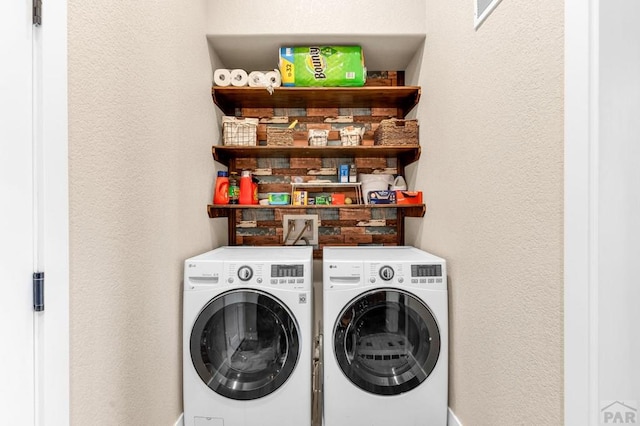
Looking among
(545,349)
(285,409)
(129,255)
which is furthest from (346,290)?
(129,255)

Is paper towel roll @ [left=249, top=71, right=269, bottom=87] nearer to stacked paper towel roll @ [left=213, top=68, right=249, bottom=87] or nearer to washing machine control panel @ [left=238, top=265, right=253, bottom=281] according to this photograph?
stacked paper towel roll @ [left=213, top=68, right=249, bottom=87]

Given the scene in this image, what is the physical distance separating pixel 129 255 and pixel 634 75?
169 cm

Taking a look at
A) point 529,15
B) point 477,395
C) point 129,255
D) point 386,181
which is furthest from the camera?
point 386,181

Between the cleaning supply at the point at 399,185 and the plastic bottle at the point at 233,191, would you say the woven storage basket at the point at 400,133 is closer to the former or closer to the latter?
the cleaning supply at the point at 399,185

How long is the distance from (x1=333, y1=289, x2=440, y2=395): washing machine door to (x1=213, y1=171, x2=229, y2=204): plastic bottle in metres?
1.15

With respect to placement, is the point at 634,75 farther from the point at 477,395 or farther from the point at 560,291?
the point at 477,395

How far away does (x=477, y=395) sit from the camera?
4.83 feet

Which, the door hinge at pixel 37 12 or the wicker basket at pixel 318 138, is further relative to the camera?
the wicker basket at pixel 318 138

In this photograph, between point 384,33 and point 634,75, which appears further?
point 384,33

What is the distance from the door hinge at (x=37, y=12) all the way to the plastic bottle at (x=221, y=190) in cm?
140

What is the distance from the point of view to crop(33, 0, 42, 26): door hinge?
3.01 ft

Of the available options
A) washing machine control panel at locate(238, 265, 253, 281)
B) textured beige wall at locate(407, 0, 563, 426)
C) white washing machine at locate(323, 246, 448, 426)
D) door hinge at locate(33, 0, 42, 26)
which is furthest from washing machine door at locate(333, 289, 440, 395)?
door hinge at locate(33, 0, 42, 26)

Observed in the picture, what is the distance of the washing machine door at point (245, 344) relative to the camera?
5.61 feet

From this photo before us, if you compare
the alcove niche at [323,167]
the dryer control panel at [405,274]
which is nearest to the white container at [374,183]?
the alcove niche at [323,167]
